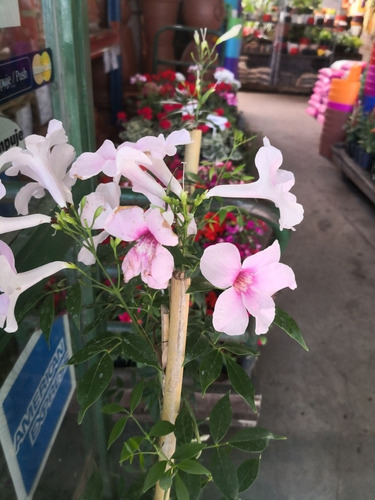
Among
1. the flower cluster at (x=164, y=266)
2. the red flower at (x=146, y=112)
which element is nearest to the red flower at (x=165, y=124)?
the red flower at (x=146, y=112)

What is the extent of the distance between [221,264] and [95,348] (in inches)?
8.9

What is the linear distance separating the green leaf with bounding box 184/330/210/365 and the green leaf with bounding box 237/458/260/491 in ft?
0.93

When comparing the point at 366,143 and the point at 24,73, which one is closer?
the point at 24,73

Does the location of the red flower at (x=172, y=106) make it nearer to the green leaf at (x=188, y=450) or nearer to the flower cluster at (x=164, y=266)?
the flower cluster at (x=164, y=266)

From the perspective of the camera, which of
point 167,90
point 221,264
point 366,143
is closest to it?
point 221,264

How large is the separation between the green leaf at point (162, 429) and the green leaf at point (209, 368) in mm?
100

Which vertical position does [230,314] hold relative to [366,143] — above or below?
above

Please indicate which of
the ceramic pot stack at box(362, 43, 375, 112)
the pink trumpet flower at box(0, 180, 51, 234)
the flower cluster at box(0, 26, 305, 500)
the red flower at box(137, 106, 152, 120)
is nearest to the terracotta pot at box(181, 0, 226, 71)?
the red flower at box(137, 106, 152, 120)

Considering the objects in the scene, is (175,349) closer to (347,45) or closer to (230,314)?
(230,314)

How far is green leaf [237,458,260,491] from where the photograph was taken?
31.3 inches

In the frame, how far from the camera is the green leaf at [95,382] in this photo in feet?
1.85

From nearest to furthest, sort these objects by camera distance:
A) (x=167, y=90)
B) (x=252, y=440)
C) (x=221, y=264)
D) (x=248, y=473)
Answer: (x=221, y=264) < (x=252, y=440) < (x=248, y=473) < (x=167, y=90)

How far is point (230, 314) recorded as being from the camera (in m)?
0.49

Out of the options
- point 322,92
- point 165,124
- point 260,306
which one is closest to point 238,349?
point 260,306
